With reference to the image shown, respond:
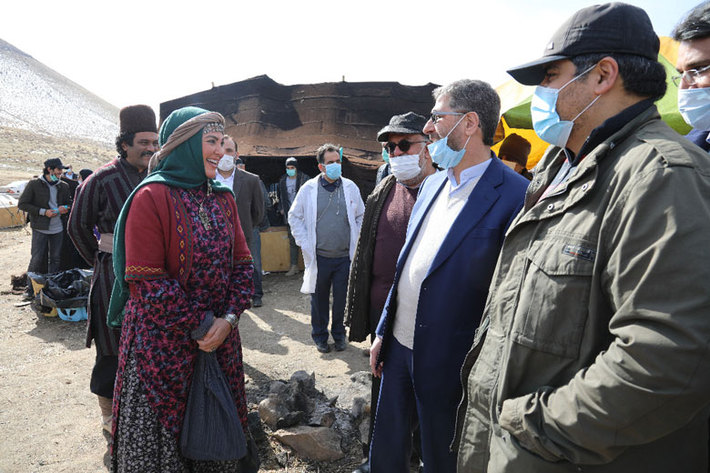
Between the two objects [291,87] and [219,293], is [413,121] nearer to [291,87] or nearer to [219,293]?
[219,293]

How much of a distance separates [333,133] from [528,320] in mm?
8522

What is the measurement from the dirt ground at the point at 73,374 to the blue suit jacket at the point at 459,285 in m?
1.38

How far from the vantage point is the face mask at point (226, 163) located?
5238mm

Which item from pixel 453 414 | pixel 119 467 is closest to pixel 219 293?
pixel 119 467

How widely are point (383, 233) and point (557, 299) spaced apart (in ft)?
5.82

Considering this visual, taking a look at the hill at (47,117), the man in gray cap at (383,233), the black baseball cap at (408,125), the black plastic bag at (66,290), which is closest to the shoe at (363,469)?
the man in gray cap at (383,233)

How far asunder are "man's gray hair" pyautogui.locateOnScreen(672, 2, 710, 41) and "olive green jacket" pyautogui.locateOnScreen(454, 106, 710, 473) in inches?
49.1

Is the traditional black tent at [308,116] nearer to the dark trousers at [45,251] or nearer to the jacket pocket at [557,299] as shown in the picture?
the dark trousers at [45,251]

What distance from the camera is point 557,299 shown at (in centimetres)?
109

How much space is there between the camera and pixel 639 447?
105cm

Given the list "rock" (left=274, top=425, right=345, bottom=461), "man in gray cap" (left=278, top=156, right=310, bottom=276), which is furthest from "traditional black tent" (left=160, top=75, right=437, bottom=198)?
"rock" (left=274, top=425, right=345, bottom=461)

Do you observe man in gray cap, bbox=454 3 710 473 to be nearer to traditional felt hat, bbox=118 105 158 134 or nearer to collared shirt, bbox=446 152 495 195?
collared shirt, bbox=446 152 495 195

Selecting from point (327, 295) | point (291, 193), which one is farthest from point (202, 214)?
point (291, 193)

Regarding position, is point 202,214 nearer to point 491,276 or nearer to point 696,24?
point 491,276
